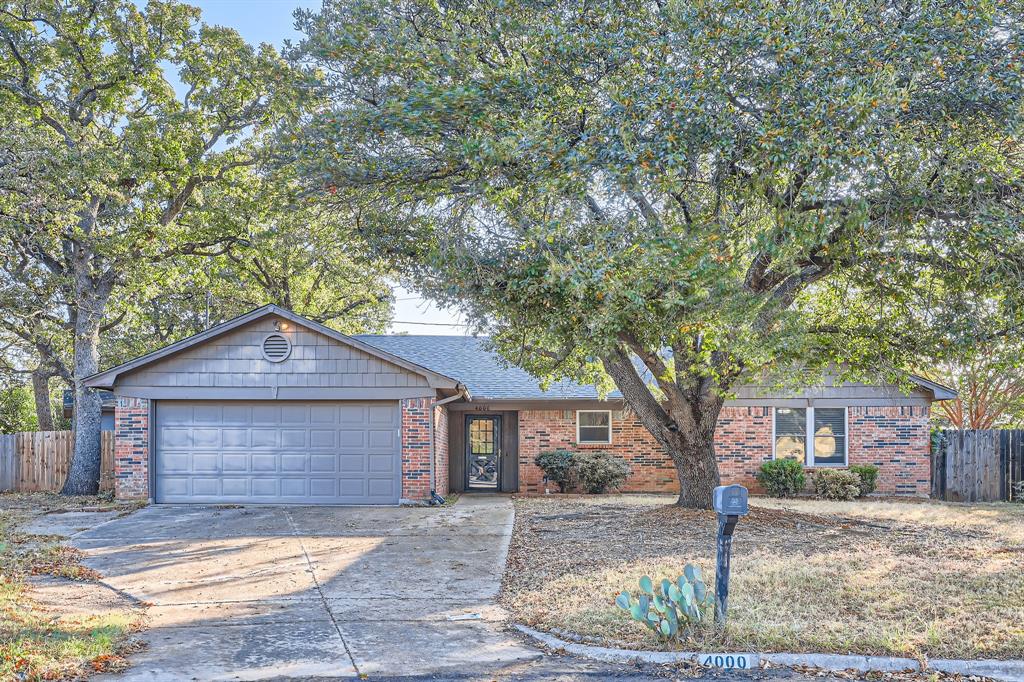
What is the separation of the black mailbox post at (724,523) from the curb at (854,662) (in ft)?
2.08

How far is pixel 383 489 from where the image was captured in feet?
54.6

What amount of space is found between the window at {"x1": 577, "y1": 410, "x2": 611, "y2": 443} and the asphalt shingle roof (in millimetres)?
676

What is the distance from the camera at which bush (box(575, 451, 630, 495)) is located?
1905cm

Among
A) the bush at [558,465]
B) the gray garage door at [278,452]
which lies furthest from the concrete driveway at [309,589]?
the bush at [558,465]

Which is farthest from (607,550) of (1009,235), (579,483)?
(579,483)

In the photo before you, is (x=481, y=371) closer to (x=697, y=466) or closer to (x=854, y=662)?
(x=697, y=466)

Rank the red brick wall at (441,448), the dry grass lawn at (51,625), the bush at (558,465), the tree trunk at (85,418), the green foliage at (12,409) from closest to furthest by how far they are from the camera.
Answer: the dry grass lawn at (51,625) < the red brick wall at (441,448) < the tree trunk at (85,418) < the bush at (558,465) < the green foliage at (12,409)

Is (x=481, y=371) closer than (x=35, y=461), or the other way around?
(x=35, y=461)

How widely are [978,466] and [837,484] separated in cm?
364

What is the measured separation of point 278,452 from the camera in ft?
55.0

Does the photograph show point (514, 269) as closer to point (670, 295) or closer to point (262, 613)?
point (670, 295)

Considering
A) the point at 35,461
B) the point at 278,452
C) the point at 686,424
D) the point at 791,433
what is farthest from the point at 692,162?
the point at 35,461

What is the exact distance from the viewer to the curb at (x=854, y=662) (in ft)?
19.3

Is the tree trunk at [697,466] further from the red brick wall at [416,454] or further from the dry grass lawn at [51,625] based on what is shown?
the dry grass lawn at [51,625]
